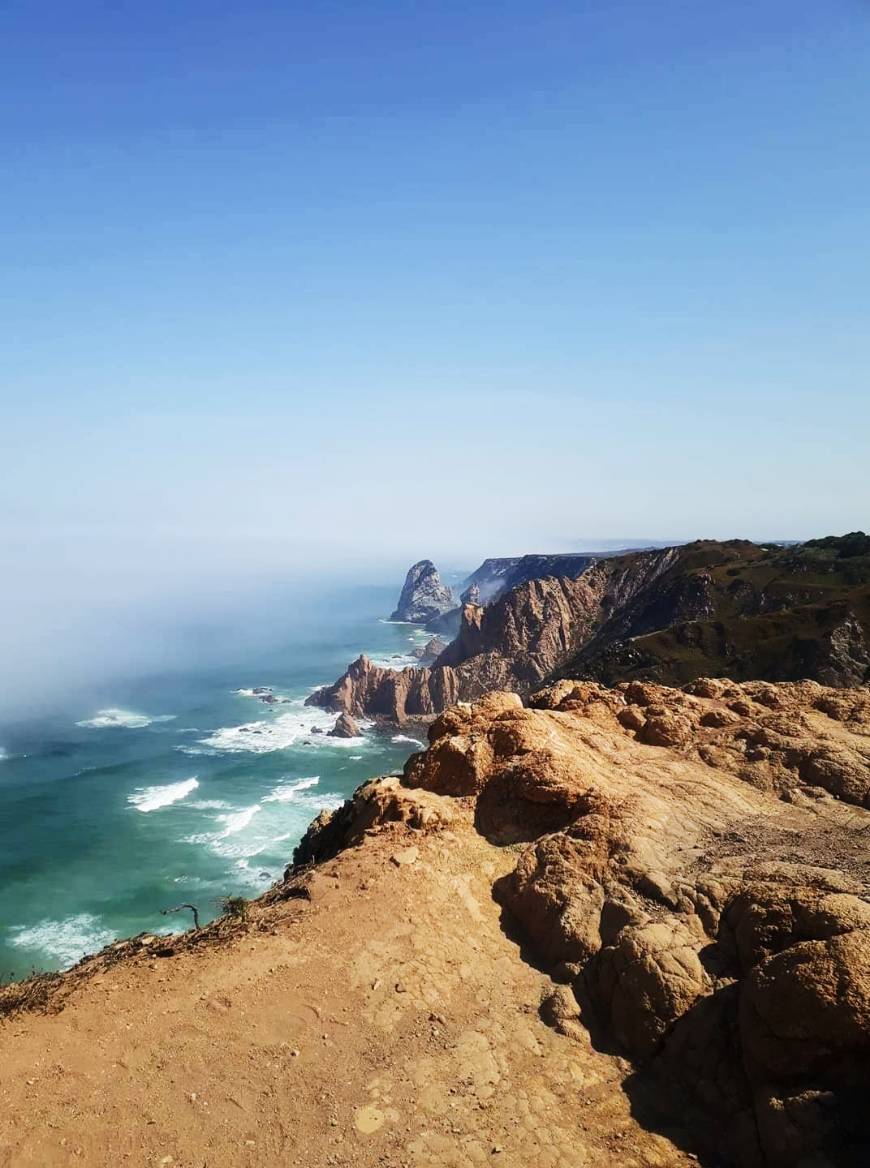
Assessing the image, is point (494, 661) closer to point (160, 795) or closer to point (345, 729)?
point (345, 729)

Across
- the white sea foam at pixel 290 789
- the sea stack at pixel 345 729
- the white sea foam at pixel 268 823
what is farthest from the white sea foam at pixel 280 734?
the white sea foam at pixel 268 823

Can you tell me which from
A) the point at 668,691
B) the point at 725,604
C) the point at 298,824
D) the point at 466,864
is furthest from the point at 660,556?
the point at 466,864

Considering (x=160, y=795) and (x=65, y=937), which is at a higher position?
(x=65, y=937)

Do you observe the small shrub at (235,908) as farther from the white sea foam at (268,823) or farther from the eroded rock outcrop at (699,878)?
the white sea foam at (268,823)

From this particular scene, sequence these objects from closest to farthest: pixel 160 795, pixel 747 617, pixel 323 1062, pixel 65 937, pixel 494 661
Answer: pixel 323 1062, pixel 65 937, pixel 160 795, pixel 747 617, pixel 494 661

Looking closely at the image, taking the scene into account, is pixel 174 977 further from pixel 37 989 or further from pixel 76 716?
pixel 76 716

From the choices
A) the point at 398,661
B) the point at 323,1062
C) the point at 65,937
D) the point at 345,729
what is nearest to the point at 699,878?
the point at 323,1062
